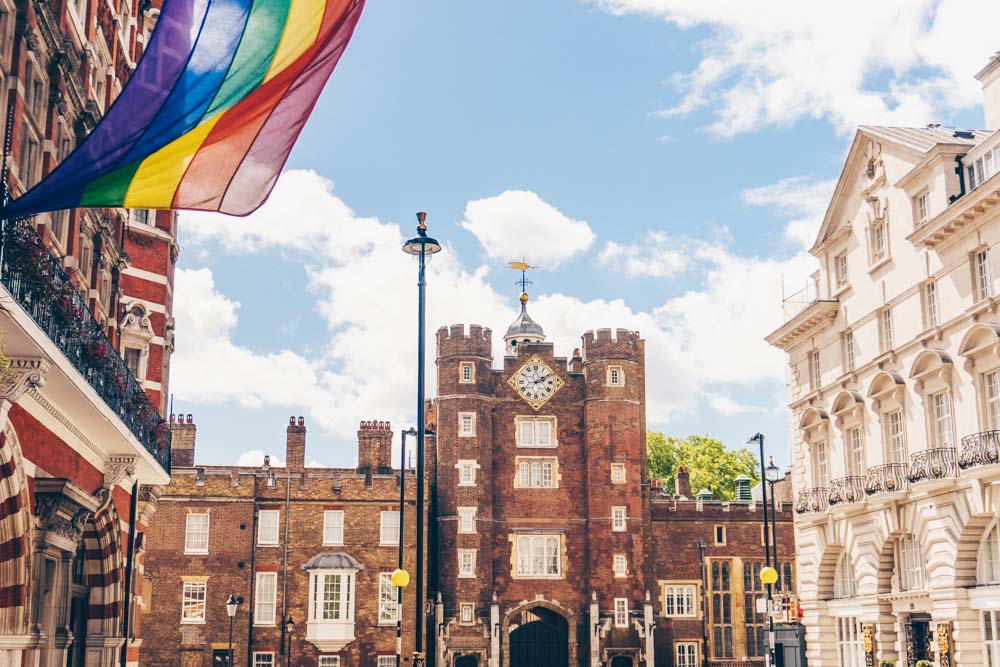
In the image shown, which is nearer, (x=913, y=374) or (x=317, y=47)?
(x=317, y=47)

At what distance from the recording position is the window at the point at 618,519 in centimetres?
5691

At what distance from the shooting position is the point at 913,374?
31.5 metres

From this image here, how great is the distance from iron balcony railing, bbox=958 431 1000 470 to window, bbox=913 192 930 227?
701cm

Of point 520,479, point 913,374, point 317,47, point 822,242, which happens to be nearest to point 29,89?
point 317,47

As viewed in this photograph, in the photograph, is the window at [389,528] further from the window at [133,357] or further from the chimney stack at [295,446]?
the window at [133,357]

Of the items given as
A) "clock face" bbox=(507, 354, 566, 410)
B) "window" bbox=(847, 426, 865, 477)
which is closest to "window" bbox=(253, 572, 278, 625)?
"clock face" bbox=(507, 354, 566, 410)

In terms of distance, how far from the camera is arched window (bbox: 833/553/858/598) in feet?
120

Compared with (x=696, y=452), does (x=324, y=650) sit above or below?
below

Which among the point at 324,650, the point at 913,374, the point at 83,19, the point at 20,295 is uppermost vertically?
the point at 83,19

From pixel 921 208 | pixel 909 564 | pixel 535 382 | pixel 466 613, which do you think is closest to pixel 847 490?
pixel 909 564

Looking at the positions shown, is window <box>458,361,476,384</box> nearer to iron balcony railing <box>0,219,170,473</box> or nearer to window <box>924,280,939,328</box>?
window <box>924,280,939,328</box>

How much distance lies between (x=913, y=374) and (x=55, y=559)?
22.8 m

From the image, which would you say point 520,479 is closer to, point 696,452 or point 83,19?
point 696,452

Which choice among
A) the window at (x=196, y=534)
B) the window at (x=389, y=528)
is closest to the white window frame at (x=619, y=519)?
the window at (x=389, y=528)
